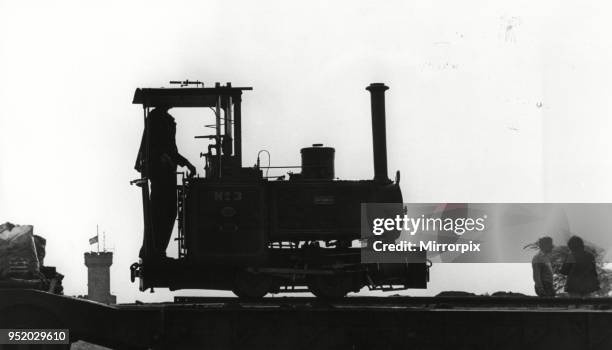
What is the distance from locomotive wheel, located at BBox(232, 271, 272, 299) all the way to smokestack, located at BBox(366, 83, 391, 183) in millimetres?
1966

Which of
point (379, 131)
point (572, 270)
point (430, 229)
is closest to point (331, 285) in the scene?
point (430, 229)

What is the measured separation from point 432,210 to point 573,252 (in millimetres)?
2454

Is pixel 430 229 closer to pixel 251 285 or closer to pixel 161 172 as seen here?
pixel 251 285

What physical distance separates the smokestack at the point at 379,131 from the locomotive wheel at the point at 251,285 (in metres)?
1.97

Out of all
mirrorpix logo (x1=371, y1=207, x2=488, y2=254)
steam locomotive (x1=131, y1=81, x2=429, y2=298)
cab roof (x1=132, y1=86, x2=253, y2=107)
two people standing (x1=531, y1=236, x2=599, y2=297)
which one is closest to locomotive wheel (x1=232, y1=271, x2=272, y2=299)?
steam locomotive (x1=131, y1=81, x2=429, y2=298)

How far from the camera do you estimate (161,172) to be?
8.86 m

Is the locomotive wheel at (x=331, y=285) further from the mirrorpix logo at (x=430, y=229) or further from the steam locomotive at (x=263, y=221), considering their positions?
the mirrorpix logo at (x=430, y=229)

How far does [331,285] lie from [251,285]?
3.12 ft

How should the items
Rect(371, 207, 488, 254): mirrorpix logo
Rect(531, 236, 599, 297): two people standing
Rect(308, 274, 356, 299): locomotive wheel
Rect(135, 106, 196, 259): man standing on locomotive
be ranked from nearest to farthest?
Rect(135, 106, 196, 259): man standing on locomotive < Rect(531, 236, 599, 297): two people standing < Rect(308, 274, 356, 299): locomotive wheel < Rect(371, 207, 488, 254): mirrorpix logo

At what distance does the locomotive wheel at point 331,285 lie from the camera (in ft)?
31.5

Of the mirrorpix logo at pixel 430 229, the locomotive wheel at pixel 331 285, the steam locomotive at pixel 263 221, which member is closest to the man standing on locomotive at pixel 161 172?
the steam locomotive at pixel 263 221

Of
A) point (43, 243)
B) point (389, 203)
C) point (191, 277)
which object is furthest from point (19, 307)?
point (389, 203)

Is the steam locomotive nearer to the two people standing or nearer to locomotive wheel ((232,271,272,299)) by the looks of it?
locomotive wheel ((232,271,272,299))

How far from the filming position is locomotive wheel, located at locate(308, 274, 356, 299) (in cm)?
959
